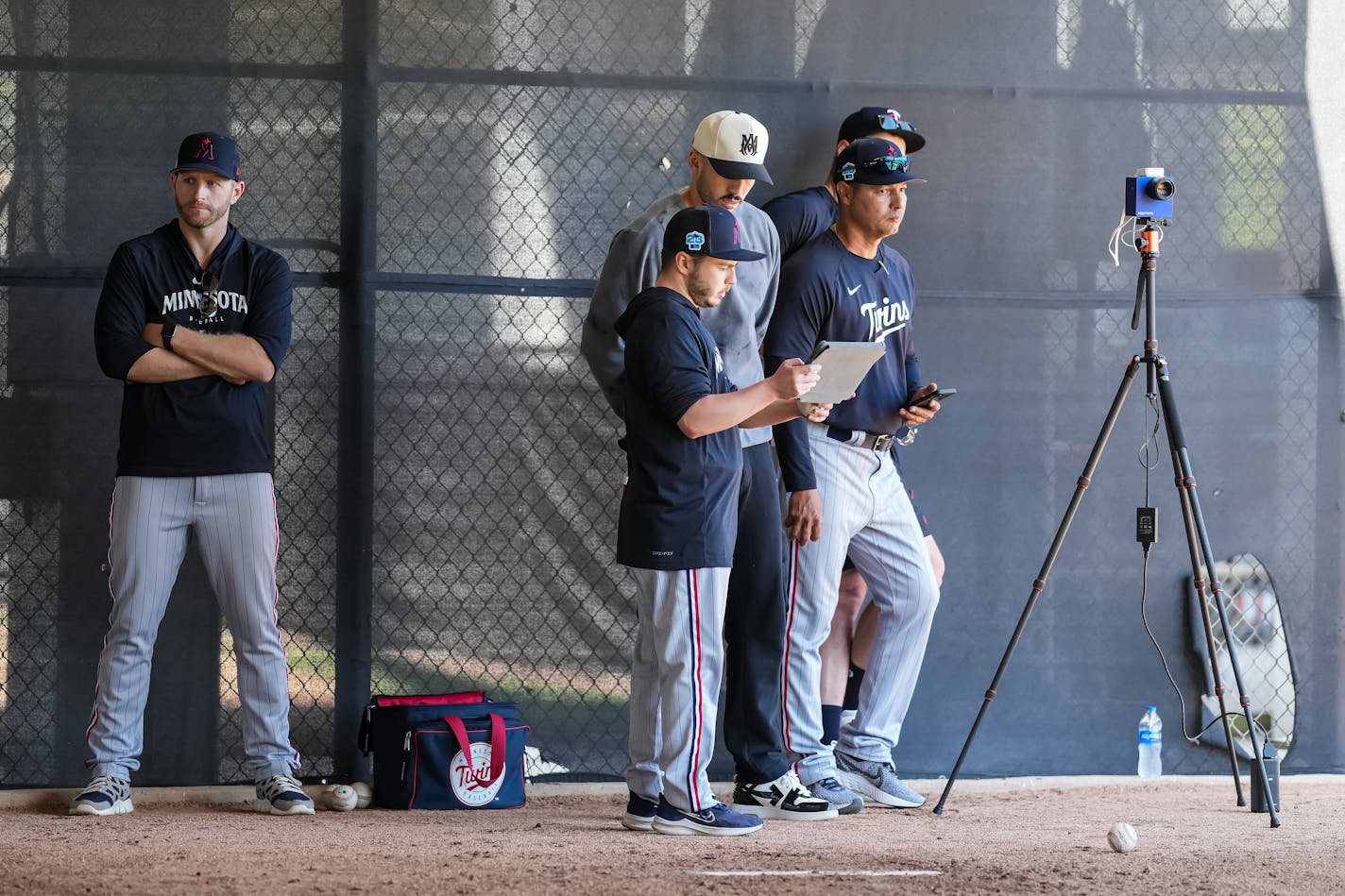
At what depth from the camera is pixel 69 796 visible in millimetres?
4598

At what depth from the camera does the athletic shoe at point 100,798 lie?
4.26m

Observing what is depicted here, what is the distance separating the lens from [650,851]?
11.7 ft

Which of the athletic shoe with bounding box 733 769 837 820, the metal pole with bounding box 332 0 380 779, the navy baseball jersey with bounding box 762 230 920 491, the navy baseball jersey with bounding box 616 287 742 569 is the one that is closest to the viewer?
the navy baseball jersey with bounding box 616 287 742 569

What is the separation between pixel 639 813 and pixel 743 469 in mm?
996

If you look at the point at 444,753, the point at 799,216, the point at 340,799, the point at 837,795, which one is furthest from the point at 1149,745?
the point at 340,799

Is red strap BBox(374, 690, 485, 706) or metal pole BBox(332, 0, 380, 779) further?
metal pole BBox(332, 0, 380, 779)

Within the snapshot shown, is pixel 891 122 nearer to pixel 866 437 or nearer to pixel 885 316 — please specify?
pixel 885 316

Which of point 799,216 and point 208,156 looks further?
point 799,216

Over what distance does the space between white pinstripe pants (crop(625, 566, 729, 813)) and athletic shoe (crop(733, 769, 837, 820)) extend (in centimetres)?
41

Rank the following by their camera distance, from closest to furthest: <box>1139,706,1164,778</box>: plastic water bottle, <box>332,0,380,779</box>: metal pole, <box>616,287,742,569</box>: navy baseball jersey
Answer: <box>616,287,742,569</box>: navy baseball jersey < <box>332,0,380,779</box>: metal pole < <box>1139,706,1164,778</box>: plastic water bottle

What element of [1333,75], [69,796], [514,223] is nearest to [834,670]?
[514,223]

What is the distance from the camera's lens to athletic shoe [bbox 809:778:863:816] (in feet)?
14.1

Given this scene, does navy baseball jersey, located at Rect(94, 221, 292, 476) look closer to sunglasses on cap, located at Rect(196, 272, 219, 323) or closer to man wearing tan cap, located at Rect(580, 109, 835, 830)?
sunglasses on cap, located at Rect(196, 272, 219, 323)

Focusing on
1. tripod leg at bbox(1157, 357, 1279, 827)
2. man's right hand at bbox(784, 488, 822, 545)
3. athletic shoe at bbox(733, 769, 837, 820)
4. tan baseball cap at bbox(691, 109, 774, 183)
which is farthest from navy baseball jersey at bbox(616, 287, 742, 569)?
tripod leg at bbox(1157, 357, 1279, 827)
